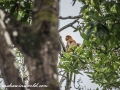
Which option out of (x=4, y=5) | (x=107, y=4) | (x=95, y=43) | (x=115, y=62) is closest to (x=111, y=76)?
(x=115, y=62)

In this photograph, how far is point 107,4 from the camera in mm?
3348

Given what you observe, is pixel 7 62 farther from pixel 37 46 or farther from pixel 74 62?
pixel 74 62

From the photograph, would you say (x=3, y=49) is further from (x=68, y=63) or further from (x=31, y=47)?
(x=68, y=63)

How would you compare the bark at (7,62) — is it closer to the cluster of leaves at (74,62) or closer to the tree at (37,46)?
the tree at (37,46)

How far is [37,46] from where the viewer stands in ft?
5.31

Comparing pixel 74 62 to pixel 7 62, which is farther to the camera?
pixel 74 62

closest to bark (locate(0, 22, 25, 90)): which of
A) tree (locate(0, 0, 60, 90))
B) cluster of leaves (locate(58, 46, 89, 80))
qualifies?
tree (locate(0, 0, 60, 90))

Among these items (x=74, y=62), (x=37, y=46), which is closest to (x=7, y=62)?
(x=37, y=46)

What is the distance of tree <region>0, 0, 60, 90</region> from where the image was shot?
160 cm

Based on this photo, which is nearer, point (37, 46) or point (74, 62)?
point (37, 46)

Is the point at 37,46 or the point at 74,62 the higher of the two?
the point at 37,46

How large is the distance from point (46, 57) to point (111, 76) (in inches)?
131

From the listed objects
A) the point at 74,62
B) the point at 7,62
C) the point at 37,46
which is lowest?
the point at 74,62

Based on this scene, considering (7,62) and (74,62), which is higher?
(7,62)
